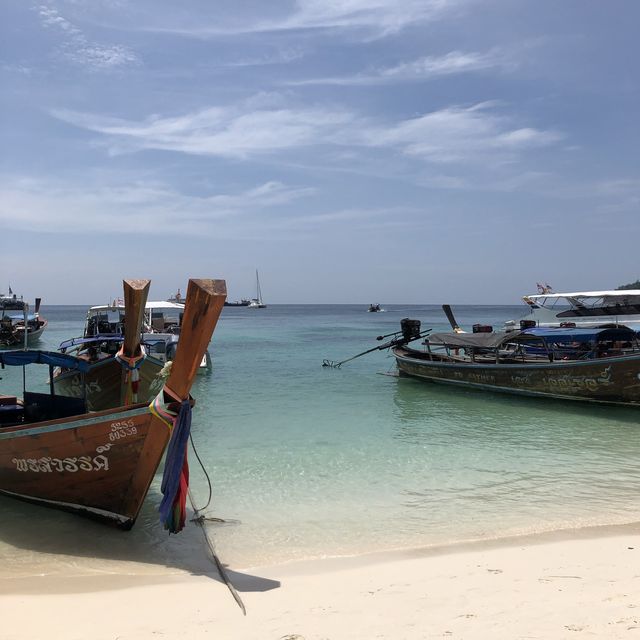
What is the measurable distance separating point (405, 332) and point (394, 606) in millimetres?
19553

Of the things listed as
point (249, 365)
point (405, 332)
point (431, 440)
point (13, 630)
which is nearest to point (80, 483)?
point (13, 630)

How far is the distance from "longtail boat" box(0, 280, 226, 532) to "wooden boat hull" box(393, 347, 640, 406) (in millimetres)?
13107

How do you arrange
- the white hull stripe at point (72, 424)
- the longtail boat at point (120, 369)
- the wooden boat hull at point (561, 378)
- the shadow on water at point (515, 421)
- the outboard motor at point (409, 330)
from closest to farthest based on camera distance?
1. the white hull stripe at point (72, 424)
2. the longtail boat at point (120, 369)
3. the shadow on water at point (515, 421)
4. the wooden boat hull at point (561, 378)
5. the outboard motor at point (409, 330)

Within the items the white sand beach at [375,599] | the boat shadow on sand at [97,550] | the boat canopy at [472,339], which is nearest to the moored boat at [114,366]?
the boat shadow on sand at [97,550]

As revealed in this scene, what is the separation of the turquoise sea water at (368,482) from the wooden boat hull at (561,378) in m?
0.44

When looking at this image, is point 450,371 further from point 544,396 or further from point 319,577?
point 319,577

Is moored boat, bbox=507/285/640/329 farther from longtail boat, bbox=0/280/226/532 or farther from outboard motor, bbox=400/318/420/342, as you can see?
longtail boat, bbox=0/280/226/532

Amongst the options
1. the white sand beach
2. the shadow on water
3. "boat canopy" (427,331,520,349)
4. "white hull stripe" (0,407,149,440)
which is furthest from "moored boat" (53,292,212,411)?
"boat canopy" (427,331,520,349)

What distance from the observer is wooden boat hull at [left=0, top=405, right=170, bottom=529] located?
6.66 metres

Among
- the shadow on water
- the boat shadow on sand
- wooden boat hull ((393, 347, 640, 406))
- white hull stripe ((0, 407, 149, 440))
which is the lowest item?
the shadow on water

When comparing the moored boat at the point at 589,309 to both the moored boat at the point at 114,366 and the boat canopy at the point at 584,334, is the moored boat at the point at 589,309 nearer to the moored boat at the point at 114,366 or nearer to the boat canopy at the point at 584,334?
the boat canopy at the point at 584,334

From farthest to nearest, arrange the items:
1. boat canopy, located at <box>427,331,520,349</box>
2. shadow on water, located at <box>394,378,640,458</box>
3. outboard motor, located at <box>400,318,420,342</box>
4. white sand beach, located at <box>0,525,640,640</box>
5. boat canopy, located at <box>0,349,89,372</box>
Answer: outboard motor, located at <box>400,318,420,342</box>, boat canopy, located at <box>427,331,520,349</box>, shadow on water, located at <box>394,378,640,458</box>, boat canopy, located at <box>0,349,89,372</box>, white sand beach, located at <box>0,525,640,640</box>

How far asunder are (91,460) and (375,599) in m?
3.75

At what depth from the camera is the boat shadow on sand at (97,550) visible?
612 cm
